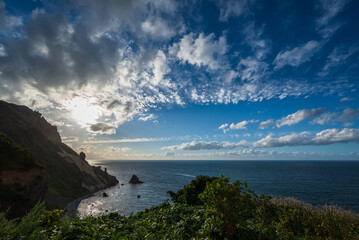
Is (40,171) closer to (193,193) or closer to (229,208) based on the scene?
(193,193)

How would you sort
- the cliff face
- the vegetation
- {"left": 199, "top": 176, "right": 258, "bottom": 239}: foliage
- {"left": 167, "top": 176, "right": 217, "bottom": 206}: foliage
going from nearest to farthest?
the vegetation → {"left": 199, "top": 176, "right": 258, "bottom": 239}: foliage → {"left": 167, "top": 176, "right": 217, "bottom": 206}: foliage → the cliff face

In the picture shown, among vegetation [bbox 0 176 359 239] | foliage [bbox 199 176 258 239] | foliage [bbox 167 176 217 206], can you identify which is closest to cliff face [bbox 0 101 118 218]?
foliage [bbox 167 176 217 206]

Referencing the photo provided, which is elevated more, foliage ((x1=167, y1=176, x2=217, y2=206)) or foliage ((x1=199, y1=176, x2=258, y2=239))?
foliage ((x1=199, y1=176, x2=258, y2=239))

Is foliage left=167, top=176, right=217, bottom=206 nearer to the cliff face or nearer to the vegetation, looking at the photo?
the vegetation

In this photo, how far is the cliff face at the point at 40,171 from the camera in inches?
1356

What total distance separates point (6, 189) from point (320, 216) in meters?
48.1

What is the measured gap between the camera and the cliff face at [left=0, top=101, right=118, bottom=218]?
34438mm

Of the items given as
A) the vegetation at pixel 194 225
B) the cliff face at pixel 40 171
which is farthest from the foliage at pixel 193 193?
the cliff face at pixel 40 171

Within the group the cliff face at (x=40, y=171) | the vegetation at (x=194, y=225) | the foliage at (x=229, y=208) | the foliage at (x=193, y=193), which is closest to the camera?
the vegetation at (x=194, y=225)

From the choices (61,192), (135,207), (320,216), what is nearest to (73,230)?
(320,216)

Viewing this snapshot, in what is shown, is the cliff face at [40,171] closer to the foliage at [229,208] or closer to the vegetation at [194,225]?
the vegetation at [194,225]

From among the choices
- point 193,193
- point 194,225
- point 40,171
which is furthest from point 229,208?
point 40,171

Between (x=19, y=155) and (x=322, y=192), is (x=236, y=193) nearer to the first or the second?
(x=19, y=155)

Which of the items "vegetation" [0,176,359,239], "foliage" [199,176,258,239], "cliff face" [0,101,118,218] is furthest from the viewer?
"cliff face" [0,101,118,218]
